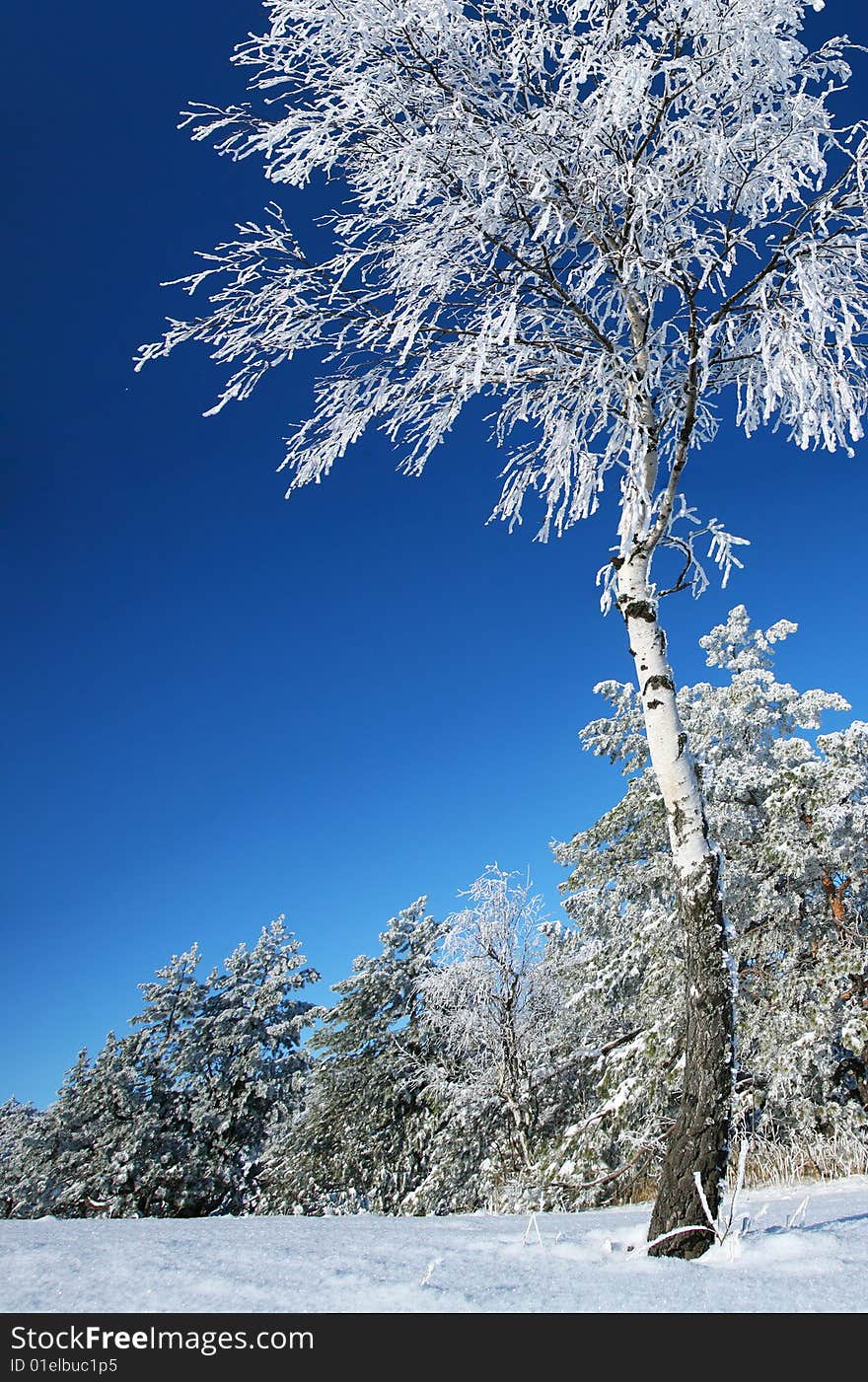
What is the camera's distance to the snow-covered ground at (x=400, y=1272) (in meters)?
2.02

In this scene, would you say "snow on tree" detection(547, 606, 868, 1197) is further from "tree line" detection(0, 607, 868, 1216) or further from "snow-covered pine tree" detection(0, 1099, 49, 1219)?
"snow-covered pine tree" detection(0, 1099, 49, 1219)

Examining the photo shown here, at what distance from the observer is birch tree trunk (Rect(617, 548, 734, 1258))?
3.56m

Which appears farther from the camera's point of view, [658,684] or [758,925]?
[758,925]

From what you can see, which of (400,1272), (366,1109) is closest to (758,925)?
(400,1272)

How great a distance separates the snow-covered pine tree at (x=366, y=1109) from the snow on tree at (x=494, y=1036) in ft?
6.55

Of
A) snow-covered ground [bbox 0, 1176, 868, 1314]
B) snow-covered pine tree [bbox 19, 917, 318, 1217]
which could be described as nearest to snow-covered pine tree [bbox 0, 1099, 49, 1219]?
snow-covered pine tree [bbox 19, 917, 318, 1217]

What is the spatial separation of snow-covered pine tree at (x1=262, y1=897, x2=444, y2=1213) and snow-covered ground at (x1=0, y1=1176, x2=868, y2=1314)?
63.4 ft

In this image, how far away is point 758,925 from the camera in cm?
1325

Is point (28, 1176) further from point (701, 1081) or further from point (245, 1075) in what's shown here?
point (701, 1081)

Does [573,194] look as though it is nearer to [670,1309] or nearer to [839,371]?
[839,371]

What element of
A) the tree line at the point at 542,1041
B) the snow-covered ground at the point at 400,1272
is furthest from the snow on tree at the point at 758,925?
the snow-covered ground at the point at 400,1272

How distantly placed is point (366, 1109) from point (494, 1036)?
665 centimetres

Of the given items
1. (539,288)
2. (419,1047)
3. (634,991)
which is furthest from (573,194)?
(419,1047)
